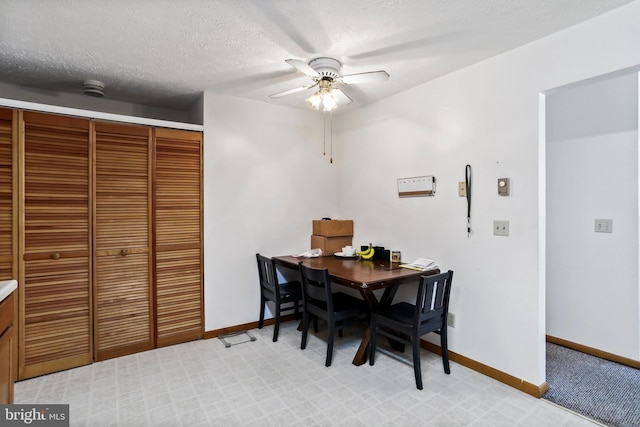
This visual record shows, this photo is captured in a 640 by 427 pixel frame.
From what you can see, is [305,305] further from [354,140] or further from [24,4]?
[24,4]

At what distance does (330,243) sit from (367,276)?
1151 mm

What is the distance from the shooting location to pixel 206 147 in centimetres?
315

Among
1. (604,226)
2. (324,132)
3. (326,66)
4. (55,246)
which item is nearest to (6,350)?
(55,246)

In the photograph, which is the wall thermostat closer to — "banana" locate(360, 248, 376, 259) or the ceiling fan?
the ceiling fan

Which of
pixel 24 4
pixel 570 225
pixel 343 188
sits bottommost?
pixel 570 225

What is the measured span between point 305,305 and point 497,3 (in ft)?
8.06

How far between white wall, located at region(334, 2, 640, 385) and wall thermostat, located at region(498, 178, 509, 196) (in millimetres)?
40

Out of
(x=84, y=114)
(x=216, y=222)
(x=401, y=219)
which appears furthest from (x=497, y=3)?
(x=84, y=114)

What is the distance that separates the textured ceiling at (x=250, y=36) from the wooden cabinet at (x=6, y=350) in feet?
5.13

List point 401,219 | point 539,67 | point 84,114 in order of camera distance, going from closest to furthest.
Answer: point 539,67 < point 84,114 < point 401,219

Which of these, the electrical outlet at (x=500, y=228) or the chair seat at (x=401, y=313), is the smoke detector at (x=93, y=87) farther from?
the electrical outlet at (x=500, y=228)

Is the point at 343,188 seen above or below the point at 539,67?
below

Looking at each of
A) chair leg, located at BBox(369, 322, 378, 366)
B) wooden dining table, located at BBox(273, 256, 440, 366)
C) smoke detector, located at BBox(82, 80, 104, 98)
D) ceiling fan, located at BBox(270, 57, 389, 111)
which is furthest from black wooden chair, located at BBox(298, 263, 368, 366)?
smoke detector, located at BBox(82, 80, 104, 98)

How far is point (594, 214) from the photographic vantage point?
2.78 m
